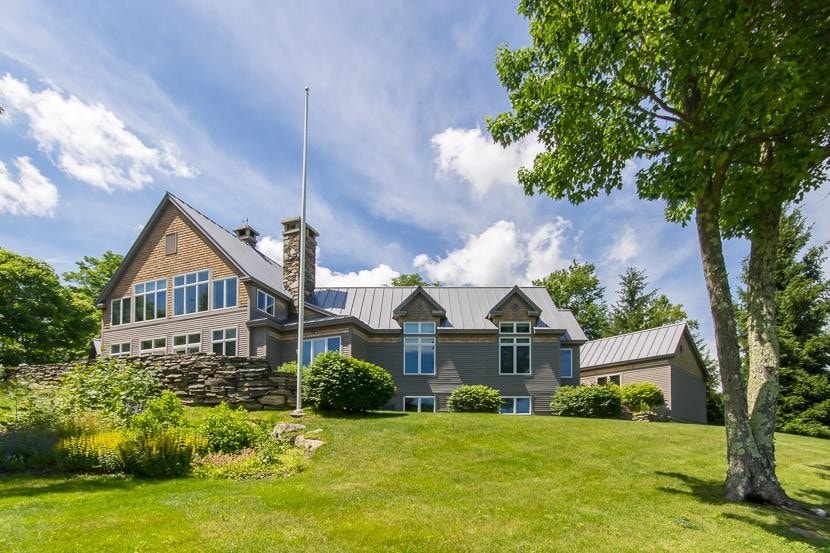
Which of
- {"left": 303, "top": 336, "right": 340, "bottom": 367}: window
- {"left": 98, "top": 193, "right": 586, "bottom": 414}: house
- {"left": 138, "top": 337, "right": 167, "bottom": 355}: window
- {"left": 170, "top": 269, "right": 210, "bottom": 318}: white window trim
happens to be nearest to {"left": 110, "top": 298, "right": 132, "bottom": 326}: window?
{"left": 98, "top": 193, "right": 586, "bottom": 414}: house

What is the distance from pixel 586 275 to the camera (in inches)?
1790

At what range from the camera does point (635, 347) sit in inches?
1018

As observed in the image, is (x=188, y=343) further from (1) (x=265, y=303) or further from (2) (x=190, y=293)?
(1) (x=265, y=303)

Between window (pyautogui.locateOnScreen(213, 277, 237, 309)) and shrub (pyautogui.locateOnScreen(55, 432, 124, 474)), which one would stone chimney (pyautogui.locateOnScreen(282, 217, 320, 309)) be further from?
shrub (pyautogui.locateOnScreen(55, 432, 124, 474))

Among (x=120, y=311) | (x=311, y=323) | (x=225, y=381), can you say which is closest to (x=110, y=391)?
(x=225, y=381)

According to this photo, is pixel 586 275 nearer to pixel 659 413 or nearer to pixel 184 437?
pixel 659 413

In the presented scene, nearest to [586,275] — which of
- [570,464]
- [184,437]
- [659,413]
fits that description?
[659,413]

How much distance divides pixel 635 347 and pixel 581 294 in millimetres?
20712

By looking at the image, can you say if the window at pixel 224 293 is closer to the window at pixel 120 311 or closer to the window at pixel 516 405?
the window at pixel 120 311

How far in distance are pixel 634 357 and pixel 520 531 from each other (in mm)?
20575

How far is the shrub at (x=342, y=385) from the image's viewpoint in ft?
51.3

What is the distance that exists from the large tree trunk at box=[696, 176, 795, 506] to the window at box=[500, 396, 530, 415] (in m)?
13.3

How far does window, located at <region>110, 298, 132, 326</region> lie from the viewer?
23.6 meters

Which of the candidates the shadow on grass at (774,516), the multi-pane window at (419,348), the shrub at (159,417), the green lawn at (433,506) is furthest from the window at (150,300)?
the shadow on grass at (774,516)
